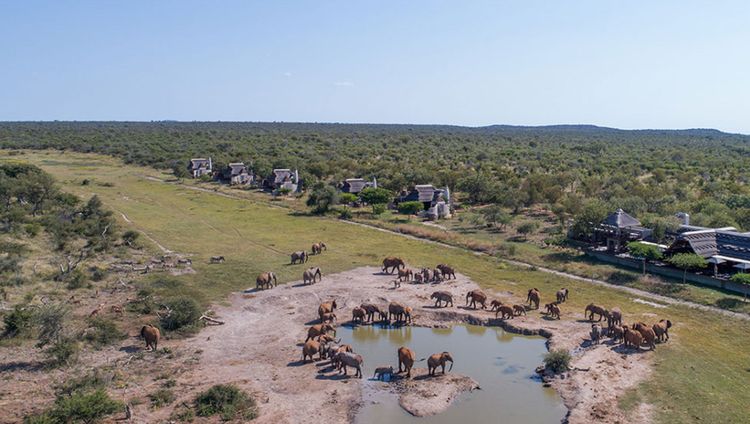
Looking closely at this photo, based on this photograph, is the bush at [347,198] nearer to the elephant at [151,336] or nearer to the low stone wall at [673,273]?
the low stone wall at [673,273]

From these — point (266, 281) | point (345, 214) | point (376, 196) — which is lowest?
point (266, 281)

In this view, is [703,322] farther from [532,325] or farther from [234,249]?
[234,249]

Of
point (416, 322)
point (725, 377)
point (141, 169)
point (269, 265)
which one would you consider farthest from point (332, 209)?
point (141, 169)

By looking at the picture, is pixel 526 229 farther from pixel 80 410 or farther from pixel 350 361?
pixel 80 410

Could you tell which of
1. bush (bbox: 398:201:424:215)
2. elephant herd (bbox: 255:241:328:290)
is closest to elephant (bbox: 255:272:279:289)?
elephant herd (bbox: 255:241:328:290)

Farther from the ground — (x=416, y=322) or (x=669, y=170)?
(x=669, y=170)

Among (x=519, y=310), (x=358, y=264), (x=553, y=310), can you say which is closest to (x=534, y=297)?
(x=519, y=310)

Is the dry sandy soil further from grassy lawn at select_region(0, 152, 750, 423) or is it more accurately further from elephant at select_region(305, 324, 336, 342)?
grassy lawn at select_region(0, 152, 750, 423)
